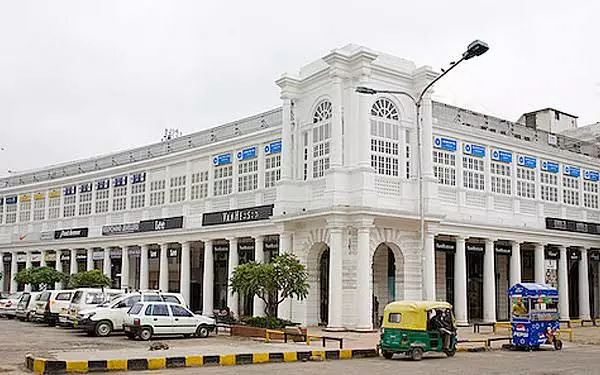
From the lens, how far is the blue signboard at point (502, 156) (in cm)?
3746

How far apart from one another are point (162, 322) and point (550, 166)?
81.8 ft

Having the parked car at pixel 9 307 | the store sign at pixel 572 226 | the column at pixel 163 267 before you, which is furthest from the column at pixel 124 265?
the store sign at pixel 572 226

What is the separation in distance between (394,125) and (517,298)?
10.1m

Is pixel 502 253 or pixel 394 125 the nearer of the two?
pixel 394 125

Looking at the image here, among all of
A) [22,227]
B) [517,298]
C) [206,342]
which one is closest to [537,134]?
[517,298]

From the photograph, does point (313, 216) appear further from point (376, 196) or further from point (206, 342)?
point (206, 342)

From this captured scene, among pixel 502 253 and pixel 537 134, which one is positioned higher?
pixel 537 134

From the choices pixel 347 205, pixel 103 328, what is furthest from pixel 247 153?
pixel 103 328

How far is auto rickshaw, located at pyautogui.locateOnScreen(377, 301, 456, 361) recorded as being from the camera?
Answer: 792 inches

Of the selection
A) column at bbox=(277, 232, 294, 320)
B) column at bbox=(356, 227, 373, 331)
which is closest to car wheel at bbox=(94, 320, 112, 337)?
column at bbox=(277, 232, 294, 320)

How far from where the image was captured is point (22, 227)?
54.5m

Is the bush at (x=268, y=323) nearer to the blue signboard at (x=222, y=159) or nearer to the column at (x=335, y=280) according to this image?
the column at (x=335, y=280)

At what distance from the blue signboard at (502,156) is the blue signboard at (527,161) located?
95cm

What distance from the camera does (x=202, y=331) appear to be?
26.8 meters
